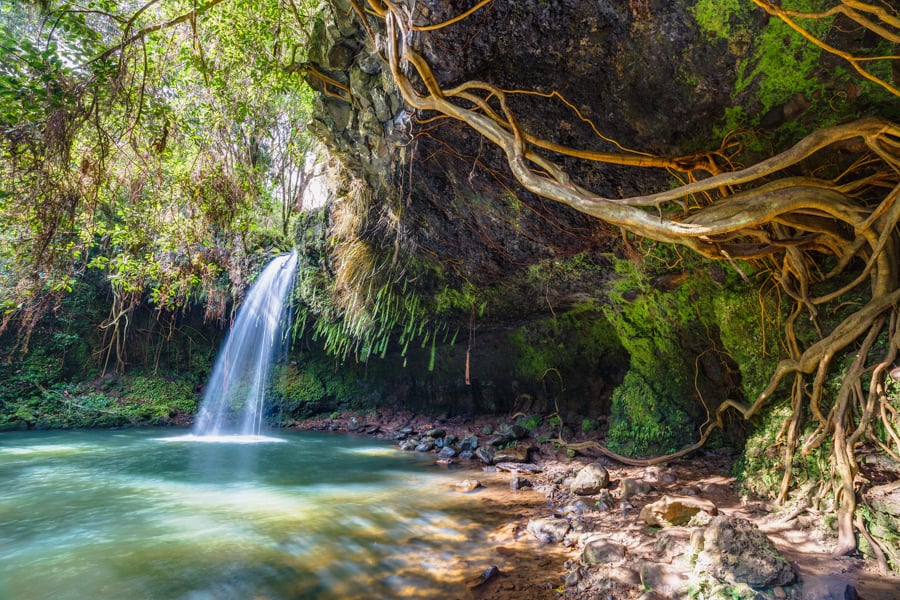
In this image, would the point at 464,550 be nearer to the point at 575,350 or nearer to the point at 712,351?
the point at 712,351

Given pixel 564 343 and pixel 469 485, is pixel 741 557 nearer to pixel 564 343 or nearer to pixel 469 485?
pixel 469 485

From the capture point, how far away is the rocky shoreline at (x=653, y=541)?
248cm

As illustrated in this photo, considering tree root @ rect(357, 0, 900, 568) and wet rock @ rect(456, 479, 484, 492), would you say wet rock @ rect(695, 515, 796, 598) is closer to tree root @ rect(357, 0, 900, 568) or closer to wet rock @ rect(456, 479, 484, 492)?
tree root @ rect(357, 0, 900, 568)

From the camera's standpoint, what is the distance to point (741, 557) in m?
2.55

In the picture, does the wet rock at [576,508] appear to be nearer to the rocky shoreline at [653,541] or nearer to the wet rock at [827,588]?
the rocky shoreline at [653,541]

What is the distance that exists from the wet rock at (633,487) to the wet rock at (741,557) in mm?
1607

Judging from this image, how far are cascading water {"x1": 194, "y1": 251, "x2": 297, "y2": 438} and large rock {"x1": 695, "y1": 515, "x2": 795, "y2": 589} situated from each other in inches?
370

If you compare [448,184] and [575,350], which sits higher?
[448,184]

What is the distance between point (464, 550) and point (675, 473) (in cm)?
245

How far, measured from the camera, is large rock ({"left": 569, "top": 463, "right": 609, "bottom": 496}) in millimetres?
4668

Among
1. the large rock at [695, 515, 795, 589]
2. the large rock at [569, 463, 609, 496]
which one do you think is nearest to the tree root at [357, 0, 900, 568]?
the large rock at [695, 515, 795, 589]

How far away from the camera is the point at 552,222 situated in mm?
5098

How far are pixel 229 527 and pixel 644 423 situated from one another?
15.2 feet

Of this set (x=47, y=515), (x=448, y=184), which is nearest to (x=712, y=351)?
(x=448, y=184)
